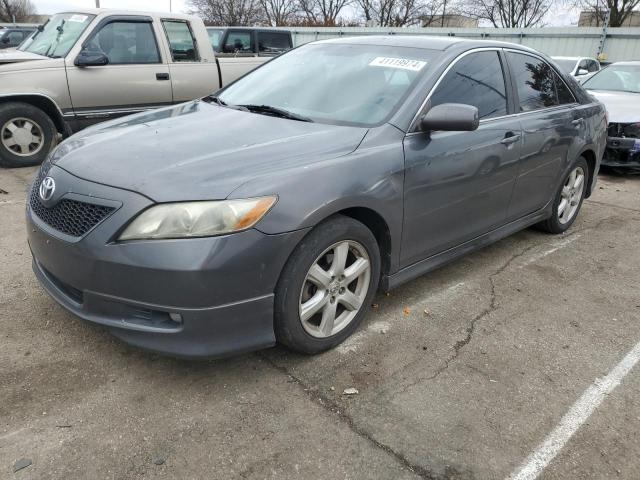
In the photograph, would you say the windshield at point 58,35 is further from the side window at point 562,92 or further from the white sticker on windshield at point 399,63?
the side window at point 562,92

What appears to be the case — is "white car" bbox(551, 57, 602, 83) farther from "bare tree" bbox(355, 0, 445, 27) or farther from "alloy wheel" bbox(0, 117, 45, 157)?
"bare tree" bbox(355, 0, 445, 27)

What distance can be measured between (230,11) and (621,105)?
44.1m

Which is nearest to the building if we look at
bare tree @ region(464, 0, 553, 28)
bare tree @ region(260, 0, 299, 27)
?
bare tree @ region(464, 0, 553, 28)

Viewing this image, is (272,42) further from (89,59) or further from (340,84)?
(340,84)

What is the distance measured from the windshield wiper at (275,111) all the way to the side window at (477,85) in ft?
2.59

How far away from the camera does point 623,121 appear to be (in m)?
7.22

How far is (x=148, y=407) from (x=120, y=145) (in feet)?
4.30

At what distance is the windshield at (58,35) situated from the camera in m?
6.51

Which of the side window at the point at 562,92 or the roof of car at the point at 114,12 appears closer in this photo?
the side window at the point at 562,92

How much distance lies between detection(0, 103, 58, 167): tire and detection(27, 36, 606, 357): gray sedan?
3.55m

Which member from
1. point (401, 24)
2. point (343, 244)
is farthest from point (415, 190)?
point (401, 24)

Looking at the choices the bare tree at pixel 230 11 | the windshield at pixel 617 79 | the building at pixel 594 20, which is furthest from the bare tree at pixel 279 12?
the windshield at pixel 617 79

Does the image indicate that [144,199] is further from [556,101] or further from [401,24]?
[401,24]

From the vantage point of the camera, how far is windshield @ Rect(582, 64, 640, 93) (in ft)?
27.8
